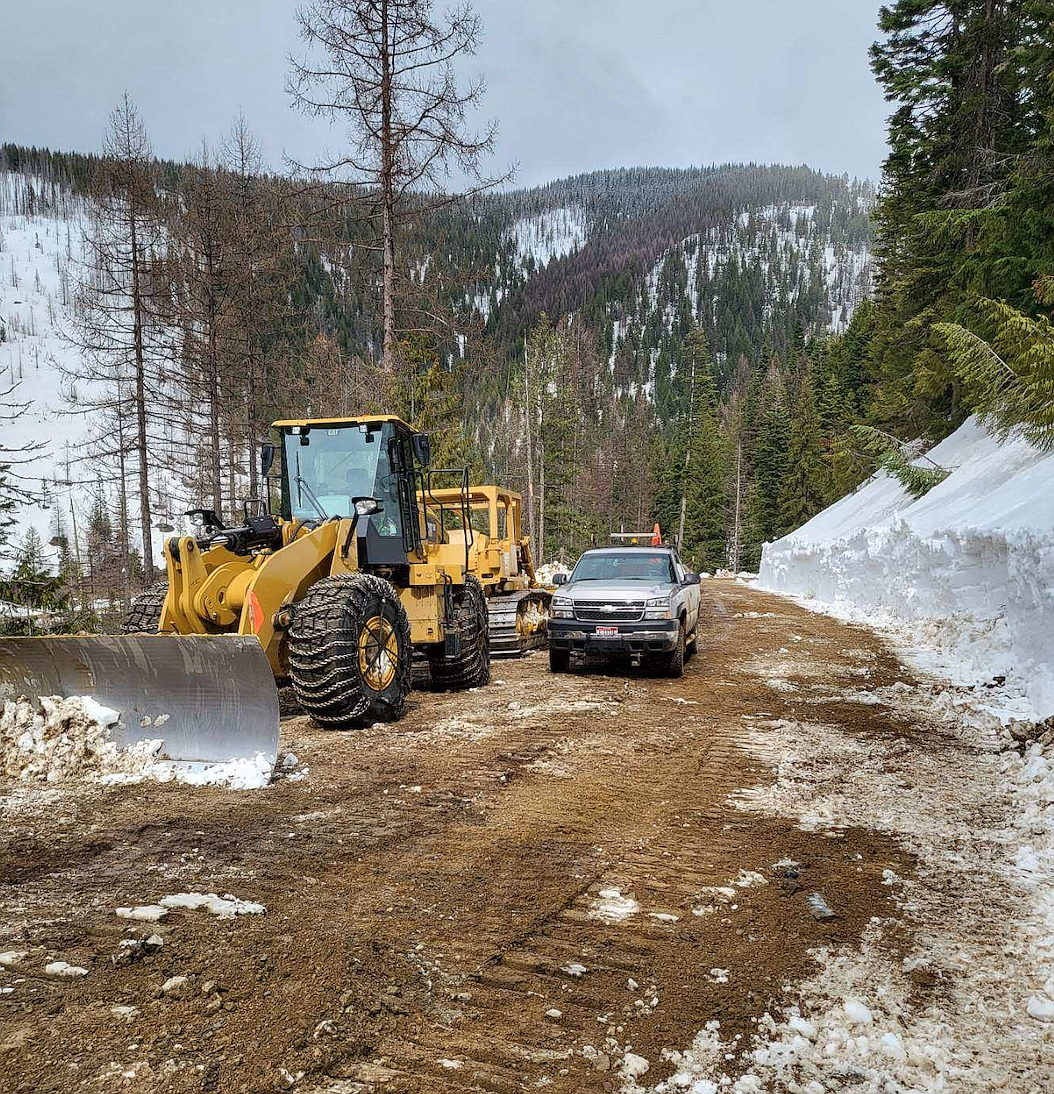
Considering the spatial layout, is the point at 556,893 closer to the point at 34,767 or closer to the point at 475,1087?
the point at 475,1087

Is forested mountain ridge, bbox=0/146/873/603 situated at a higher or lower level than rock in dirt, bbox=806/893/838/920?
higher

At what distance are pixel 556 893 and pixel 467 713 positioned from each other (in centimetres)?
437

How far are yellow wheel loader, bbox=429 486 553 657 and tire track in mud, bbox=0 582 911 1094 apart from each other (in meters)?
6.92

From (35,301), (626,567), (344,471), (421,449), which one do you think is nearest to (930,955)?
(421,449)

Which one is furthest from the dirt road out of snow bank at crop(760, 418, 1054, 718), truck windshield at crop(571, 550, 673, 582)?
truck windshield at crop(571, 550, 673, 582)

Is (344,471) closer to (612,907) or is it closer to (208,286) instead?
(612,907)

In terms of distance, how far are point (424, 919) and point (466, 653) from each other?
239 inches

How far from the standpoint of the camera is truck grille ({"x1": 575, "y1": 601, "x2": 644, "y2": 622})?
10125 millimetres

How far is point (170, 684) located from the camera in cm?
576

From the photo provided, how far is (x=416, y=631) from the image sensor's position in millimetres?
9125

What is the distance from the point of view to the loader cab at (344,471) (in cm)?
849

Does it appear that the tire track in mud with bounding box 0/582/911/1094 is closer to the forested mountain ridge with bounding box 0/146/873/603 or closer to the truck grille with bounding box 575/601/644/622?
the truck grille with bounding box 575/601/644/622

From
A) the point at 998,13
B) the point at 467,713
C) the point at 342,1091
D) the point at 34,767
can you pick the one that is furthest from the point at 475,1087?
the point at 998,13

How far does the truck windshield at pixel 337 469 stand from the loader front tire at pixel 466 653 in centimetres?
169
